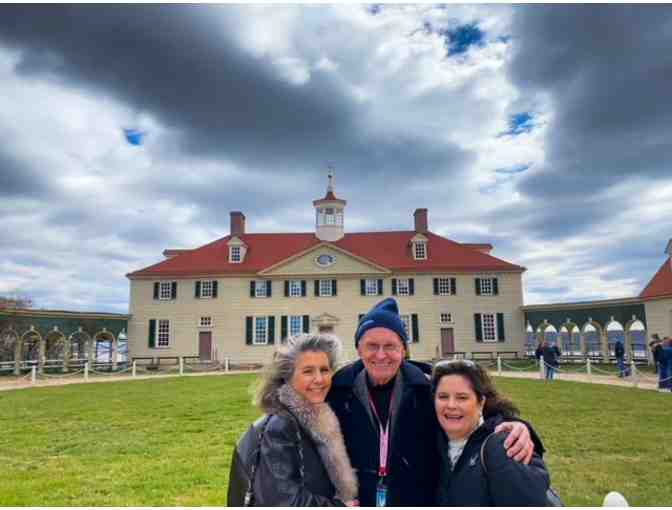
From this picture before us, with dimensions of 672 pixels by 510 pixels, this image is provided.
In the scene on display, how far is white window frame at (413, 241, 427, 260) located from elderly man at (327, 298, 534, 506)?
29.0m

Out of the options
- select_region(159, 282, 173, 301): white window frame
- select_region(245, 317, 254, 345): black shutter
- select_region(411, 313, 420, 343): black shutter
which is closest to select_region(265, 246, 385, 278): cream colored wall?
select_region(245, 317, 254, 345): black shutter

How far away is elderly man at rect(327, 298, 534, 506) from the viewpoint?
2.33 metres

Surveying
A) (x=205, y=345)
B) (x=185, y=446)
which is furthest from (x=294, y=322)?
(x=185, y=446)

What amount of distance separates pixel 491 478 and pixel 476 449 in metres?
0.14

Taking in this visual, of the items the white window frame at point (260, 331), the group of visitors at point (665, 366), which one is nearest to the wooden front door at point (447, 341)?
the white window frame at point (260, 331)

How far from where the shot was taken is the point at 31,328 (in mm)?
24531

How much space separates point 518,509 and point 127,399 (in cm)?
1345

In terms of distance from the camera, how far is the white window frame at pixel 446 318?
29.3 metres

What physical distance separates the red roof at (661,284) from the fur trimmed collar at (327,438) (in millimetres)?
24677

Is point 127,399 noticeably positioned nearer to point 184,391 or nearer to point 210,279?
point 184,391

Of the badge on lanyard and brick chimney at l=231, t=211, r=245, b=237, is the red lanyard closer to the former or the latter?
the badge on lanyard

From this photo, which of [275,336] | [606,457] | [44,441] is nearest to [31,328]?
[275,336]

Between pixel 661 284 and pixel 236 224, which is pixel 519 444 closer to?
pixel 661 284

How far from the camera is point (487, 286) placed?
29.8 meters
